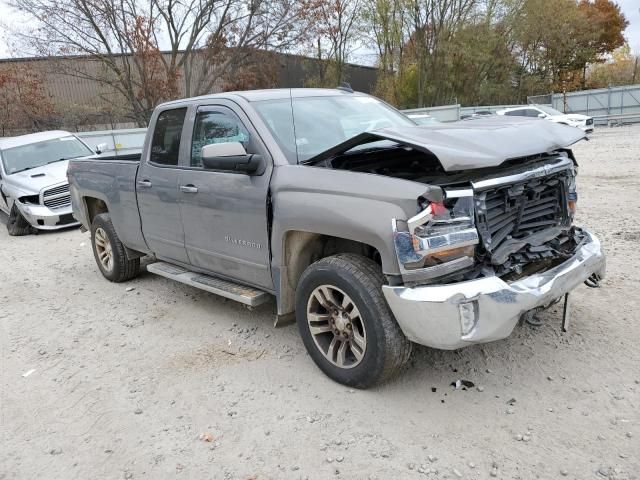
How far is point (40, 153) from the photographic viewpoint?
424 inches

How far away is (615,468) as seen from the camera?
2.59 m

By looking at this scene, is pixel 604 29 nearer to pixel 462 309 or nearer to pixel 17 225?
pixel 17 225

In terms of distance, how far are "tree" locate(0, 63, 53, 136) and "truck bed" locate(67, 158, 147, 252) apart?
21938 mm

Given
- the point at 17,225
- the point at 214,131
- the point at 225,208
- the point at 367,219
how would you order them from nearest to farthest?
the point at 367,219, the point at 225,208, the point at 214,131, the point at 17,225

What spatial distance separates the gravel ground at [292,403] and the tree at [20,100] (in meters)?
23.5

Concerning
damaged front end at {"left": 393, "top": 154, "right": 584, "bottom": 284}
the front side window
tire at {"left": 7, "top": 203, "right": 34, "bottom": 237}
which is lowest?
tire at {"left": 7, "top": 203, "right": 34, "bottom": 237}

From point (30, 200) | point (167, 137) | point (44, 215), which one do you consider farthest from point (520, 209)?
point (30, 200)

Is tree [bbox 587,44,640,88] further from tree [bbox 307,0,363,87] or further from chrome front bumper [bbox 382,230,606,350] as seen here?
chrome front bumper [bbox 382,230,606,350]

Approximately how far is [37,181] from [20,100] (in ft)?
60.2

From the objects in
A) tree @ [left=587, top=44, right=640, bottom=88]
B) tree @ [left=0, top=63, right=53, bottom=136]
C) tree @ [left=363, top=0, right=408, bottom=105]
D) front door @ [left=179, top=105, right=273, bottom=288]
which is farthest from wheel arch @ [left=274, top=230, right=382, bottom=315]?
tree @ [left=587, top=44, right=640, bottom=88]

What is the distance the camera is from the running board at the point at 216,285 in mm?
4039

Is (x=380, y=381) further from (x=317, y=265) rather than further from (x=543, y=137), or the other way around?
(x=543, y=137)

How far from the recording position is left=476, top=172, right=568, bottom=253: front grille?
3079mm

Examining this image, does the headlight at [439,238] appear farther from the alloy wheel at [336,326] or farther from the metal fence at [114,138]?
the metal fence at [114,138]
